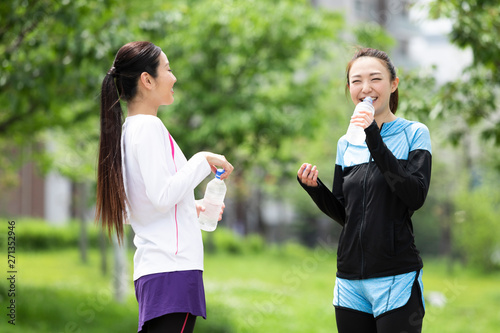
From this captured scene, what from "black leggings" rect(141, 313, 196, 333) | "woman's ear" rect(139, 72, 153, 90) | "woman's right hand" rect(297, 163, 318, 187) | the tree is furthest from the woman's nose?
the tree

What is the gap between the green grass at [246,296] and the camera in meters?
8.15

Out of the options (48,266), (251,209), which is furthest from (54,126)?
(251,209)

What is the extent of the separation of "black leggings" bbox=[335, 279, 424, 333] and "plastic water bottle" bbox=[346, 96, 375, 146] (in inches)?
20.8

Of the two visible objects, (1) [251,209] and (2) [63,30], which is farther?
(1) [251,209]

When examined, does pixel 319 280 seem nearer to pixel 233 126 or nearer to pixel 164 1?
pixel 233 126

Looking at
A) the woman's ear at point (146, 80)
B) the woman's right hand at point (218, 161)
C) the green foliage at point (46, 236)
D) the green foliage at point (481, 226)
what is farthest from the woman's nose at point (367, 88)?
the green foliage at point (46, 236)

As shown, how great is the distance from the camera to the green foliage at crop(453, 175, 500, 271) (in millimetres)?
17125

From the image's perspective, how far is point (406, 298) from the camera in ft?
6.77

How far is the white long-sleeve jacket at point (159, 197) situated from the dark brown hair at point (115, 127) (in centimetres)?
4

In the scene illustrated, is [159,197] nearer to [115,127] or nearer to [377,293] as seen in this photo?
[115,127]

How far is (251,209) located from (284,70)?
18160 mm

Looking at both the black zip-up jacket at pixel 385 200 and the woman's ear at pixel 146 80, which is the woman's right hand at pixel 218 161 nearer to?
the woman's ear at pixel 146 80

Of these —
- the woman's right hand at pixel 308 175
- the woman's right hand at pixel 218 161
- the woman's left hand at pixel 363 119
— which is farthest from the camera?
the woman's right hand at pixel 308 175

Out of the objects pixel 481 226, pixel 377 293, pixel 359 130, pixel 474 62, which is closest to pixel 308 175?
pixel 359 130
